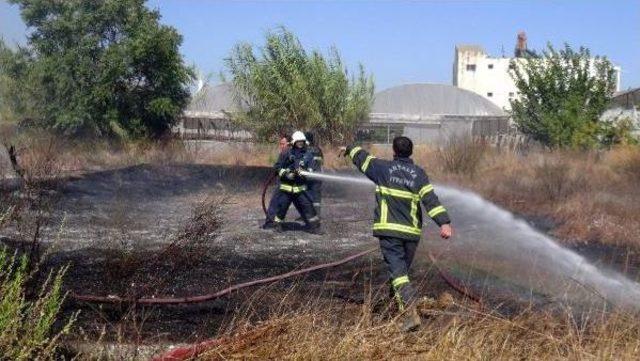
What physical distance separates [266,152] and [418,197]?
62.3 feet

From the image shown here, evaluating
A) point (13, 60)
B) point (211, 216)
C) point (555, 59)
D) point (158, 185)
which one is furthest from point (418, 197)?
point (13, 60)

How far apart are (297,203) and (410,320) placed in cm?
551

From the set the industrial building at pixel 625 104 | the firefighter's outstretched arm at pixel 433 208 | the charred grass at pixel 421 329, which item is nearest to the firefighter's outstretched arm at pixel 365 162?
the firefighter's outstretched arm at pixel 433 208

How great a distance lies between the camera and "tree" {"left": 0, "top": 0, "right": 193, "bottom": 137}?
74.4 feet

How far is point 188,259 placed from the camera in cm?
665

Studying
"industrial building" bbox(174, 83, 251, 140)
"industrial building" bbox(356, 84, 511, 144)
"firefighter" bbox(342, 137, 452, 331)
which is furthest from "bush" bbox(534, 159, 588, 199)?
"industrial building" bbox(356, 84, 511, 144)

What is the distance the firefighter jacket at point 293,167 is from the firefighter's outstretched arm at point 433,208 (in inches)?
164

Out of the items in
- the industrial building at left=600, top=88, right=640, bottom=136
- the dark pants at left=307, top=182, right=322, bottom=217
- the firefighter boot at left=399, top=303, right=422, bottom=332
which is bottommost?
the firefighter boot at left=399, top=303, right=422, bottom=332

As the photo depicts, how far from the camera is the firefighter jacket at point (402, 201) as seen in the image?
6.04 meters

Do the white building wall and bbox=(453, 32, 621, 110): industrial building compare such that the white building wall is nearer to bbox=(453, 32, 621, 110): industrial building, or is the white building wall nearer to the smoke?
bbox=(453, 32, 621, 110): industrial building

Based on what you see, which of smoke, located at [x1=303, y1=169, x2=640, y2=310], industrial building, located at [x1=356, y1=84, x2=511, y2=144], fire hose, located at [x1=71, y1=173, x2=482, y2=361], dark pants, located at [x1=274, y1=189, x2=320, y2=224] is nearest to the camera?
fire hose, located at [x1=71, y1=173, x2=482, y2=361]

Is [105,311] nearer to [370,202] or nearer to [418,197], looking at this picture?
[418,197]

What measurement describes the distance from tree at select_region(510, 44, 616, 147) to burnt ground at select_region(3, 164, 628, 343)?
324 inches

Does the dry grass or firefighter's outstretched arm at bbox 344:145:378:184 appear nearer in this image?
the dry grass
